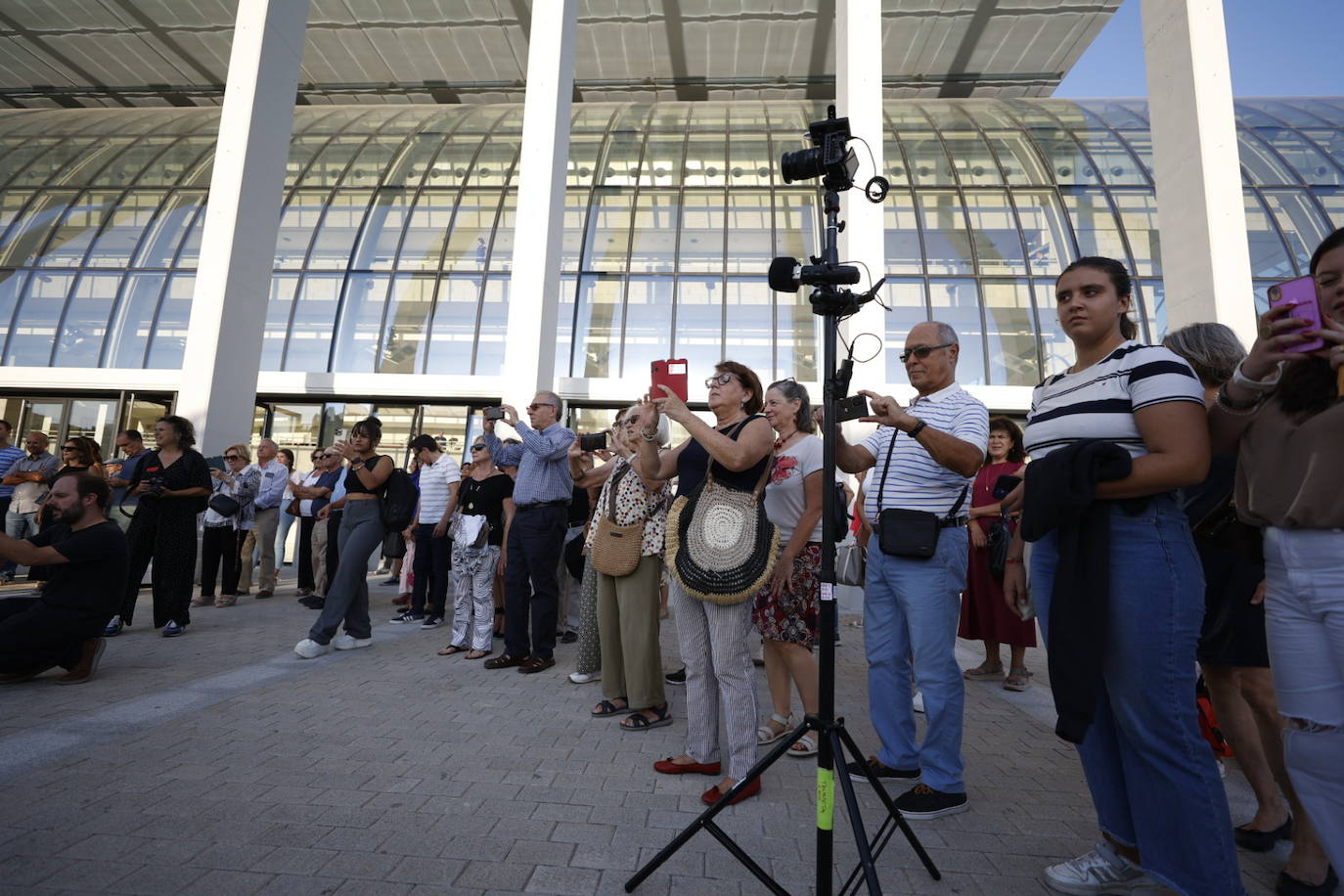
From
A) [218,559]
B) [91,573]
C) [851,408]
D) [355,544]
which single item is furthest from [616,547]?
[218,559]

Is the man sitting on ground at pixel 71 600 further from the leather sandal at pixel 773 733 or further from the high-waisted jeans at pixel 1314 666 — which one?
the high-waisted jeans at pixel 1314 666

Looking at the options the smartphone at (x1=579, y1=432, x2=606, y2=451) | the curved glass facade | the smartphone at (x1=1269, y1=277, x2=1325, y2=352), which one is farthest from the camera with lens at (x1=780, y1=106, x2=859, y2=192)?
the curved glass facade

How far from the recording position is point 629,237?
16.4 meters

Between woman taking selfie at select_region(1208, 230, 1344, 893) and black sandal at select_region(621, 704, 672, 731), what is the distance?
124 inches

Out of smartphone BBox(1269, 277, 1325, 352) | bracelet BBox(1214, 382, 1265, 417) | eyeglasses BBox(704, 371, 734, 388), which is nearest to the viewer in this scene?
smartphone BBox(1269, 277, 1325, 352)

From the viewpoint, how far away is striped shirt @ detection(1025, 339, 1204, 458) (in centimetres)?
210

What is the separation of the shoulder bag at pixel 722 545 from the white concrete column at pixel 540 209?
26.5 feet

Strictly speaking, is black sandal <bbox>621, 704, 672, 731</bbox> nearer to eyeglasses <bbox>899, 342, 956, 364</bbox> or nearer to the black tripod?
the black tripod

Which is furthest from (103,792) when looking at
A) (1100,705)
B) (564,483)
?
(1100,705)

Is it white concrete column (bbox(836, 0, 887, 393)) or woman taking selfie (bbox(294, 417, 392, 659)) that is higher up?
white concrete column (bbox(836, 0, 887, 393))

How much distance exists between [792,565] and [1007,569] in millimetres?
1221

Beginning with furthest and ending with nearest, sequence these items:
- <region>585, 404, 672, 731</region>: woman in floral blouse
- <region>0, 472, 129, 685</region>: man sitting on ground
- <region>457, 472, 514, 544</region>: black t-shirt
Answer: <region>457, 472, 514, 544</region>: black t-shirt → <region>0, 472, 129, 685</region>: man sitting on ground → <region>585, 404, 672, 731</region>: woman in floral blouse

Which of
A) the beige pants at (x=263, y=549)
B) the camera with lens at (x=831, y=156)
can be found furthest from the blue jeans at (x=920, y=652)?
the beige pants at (x=263, y=549)

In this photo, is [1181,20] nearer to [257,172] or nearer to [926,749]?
[926,749]
